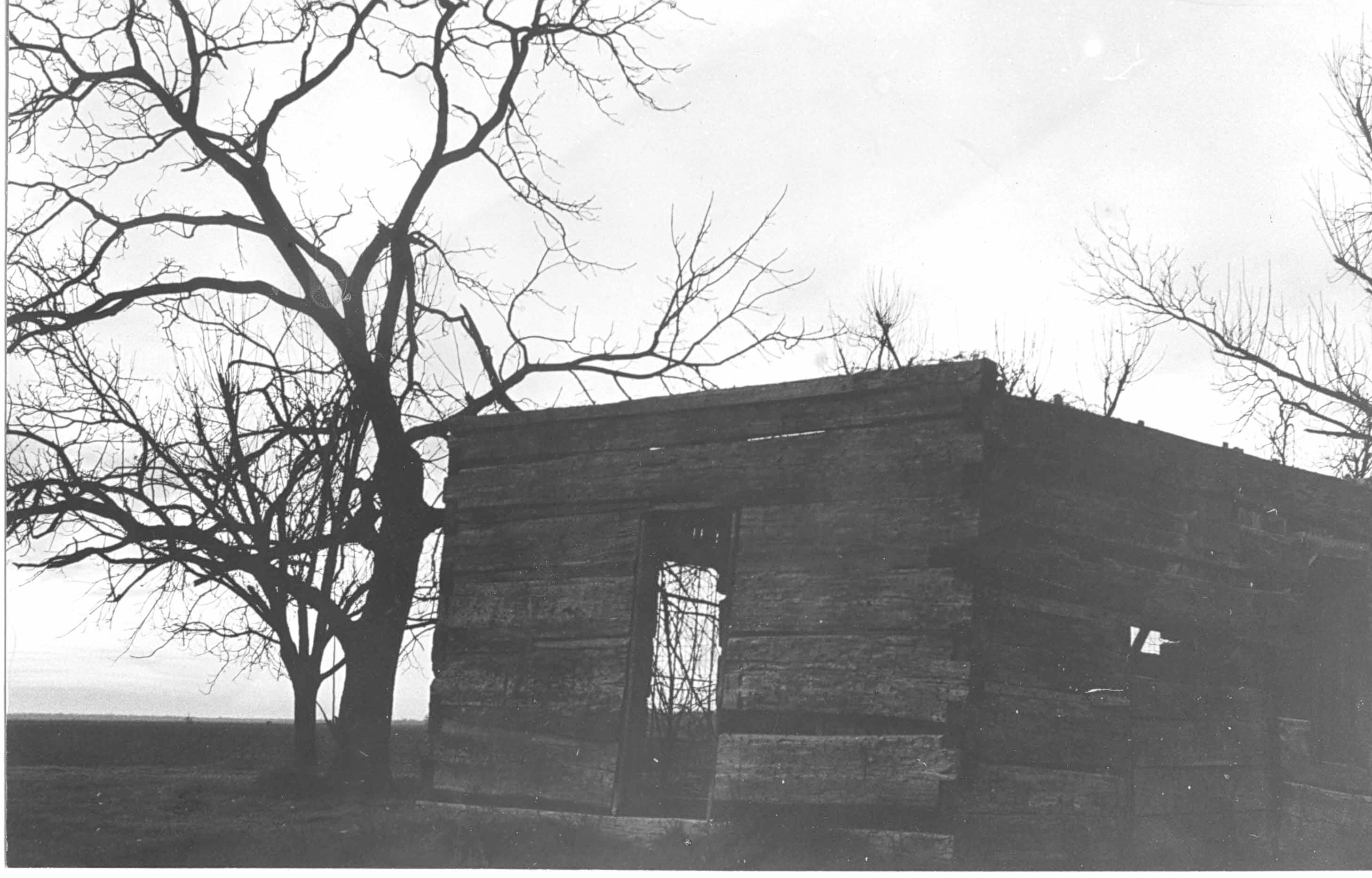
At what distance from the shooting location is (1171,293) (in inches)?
336

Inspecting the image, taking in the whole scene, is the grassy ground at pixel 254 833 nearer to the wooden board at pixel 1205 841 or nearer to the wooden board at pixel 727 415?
the wooden board at pixel 1205 841

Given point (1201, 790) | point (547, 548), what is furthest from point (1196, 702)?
point (547, 548)

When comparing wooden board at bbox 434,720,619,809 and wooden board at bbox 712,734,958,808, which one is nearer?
wooden board at bbox 712,734,958,808

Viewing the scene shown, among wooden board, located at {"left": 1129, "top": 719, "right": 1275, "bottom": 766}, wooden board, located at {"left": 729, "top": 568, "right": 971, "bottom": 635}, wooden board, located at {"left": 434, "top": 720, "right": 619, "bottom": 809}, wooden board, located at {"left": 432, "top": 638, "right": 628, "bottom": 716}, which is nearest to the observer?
wooden board, located at {"left": 729, "top": 568, "right": 971, "bottom": 635}

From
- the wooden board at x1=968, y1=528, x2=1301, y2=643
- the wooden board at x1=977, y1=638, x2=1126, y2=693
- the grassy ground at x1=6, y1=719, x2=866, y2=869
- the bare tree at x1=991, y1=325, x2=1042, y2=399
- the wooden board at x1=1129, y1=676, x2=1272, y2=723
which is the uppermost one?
the bare tree at x1=991, y1=325, x2=1042, y2=399

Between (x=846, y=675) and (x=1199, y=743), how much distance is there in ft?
6.67

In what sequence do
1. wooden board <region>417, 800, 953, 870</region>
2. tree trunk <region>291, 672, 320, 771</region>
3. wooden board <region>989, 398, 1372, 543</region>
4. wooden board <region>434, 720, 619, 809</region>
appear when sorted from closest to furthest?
1. wooden board <region>417, 800, 953, 870</region>
2. wooden board <region>989, 398, 1372, 543</region>
3. wooden board <region>434, 720, 619, 809</region>
4. tree trunk <region>291, 672, 320, 771</region>

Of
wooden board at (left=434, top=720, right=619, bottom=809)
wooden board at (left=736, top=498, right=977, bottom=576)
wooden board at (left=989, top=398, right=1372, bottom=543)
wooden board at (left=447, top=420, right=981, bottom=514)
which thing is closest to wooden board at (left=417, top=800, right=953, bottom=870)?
wooden board at (left=434, top=720, right=619, bottom=809)

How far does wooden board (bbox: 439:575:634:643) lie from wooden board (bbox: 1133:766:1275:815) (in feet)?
8.94

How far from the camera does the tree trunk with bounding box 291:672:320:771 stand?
8.38 meters

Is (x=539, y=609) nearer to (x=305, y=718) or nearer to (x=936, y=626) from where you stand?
(x=936, y=626)

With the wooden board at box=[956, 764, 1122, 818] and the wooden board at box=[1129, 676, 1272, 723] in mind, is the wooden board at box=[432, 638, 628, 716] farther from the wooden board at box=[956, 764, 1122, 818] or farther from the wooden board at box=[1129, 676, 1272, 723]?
the wooden board at box=[1129, 676, 1272, 723]

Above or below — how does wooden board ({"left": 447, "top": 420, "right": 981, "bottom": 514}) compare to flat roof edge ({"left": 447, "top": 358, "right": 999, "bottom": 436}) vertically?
below

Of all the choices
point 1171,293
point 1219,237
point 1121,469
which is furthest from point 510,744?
point 1171,293
